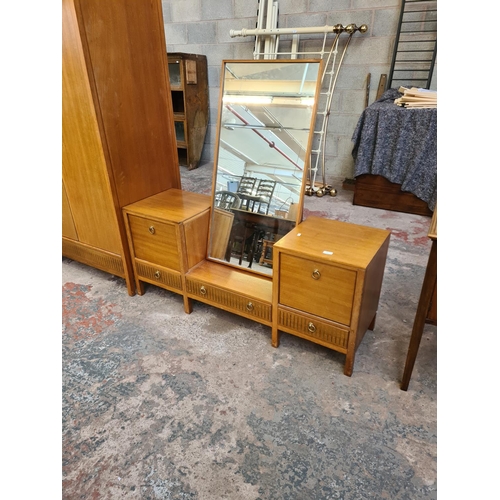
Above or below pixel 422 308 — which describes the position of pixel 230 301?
below

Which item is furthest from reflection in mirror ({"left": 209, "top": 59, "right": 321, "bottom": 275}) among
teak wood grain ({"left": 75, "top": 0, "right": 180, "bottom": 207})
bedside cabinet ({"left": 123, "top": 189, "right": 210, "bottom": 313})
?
teak wood grain ({"left": 75, "top": 0, "right": 180, "bottom": 207})

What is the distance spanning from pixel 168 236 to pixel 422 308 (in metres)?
1.16

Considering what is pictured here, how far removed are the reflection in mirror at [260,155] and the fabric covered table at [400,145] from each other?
5.42 ft

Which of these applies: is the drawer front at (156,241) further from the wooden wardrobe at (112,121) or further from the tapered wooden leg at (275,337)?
the tapered wooden leg at (275,337)

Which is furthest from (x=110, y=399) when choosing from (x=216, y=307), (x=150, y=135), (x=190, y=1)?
(x=190, y=1)

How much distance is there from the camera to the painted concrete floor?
3.53 feet

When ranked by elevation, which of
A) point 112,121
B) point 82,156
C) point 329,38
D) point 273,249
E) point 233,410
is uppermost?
point 329,38

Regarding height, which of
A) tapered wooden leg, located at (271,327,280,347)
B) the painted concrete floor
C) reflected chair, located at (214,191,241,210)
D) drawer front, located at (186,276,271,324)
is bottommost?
the painted concrete floor

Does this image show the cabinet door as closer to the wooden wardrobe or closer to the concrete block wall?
the wooden wardrobe

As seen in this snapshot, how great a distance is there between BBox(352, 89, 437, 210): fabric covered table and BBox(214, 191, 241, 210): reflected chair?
5.80ft

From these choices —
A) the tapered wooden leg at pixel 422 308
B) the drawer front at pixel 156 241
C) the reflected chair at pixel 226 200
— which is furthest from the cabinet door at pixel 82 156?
the tapered wooden leg at pixel 422 308

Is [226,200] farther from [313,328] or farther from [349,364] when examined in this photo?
[349,364]

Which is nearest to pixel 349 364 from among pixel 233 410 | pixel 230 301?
pixel 233 410

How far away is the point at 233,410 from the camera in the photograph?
51.3 inches
